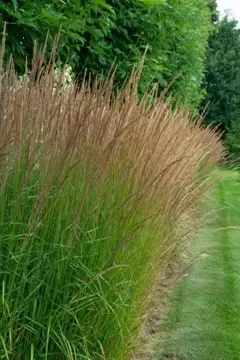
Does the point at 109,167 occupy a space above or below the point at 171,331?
above

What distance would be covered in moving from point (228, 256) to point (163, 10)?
328 centimetres

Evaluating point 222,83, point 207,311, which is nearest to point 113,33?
point 207,311

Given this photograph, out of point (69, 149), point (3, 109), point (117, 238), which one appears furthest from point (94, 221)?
point (3, 109)

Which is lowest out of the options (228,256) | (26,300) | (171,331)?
(228,256)

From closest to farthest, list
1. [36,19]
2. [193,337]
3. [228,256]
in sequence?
[193,337]
[36,19]
[228,256]

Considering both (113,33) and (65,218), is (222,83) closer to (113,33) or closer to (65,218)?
(113,33)

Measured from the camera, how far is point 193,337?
3354 mm

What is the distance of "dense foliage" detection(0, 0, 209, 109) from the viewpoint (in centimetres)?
385

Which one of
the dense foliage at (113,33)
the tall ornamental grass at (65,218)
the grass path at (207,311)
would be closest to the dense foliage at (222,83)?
the dense foliage at (113,33)

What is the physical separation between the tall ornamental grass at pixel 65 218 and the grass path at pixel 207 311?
2.21ft

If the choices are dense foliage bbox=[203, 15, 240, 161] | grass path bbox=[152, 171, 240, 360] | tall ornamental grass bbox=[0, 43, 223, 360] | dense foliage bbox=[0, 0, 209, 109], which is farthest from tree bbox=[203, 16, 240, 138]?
tall ornamental grass bbox=[0, 43, 223, 360]

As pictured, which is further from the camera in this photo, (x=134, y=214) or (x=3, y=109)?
(x=134, y=214)

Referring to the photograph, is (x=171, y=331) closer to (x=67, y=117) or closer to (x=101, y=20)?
(x=67, y=117)

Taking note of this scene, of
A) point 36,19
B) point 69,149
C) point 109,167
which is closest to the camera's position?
point 69,149
